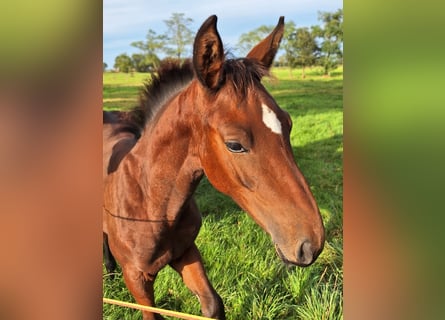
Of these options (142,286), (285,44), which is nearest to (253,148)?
(285,44)

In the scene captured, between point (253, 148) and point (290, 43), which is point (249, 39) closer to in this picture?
point (290, 43)

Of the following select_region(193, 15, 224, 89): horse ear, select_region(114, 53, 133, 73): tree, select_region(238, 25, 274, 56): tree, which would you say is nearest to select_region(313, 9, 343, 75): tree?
select_region(238, 25, 274, 56): tree

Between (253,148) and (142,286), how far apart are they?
1060mm

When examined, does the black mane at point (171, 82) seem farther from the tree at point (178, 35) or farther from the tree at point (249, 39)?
the tree at point (249, 39)

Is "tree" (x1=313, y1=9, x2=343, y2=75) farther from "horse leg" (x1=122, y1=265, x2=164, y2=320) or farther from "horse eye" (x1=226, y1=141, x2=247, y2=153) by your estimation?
"horse leg" (x1=122, y1=265, x2=164, y2=320)

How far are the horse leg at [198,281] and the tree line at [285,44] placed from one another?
1.01 metres

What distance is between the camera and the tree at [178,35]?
85.1 inches


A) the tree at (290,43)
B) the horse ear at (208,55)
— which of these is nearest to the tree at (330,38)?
the tree at (290,43)

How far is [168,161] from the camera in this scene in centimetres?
206

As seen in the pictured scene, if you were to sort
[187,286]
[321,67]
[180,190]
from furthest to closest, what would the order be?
1. [187,286]
2. [180,190]
3. [321,67]
